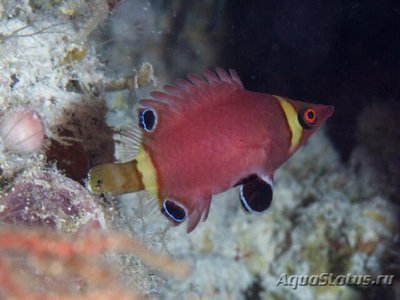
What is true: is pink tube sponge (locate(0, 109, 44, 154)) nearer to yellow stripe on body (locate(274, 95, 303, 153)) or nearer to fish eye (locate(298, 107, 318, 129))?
yellow stripe on body (locate(274, 95, 303, 153))

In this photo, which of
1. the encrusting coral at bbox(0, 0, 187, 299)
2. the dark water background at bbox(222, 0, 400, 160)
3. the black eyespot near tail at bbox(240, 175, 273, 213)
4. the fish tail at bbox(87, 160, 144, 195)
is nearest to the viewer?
the encrusting coral at bbox(0, 0, 187, 299)

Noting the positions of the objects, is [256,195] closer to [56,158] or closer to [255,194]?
[255,194]

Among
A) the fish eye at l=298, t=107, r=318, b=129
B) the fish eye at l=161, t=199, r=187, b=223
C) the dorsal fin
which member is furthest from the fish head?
the fish eye at l=161, t=199, r=187, b=223

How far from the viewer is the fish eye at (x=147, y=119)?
2.81 meters

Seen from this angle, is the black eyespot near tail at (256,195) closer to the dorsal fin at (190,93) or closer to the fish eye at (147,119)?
the dorsal fin at (190,93)

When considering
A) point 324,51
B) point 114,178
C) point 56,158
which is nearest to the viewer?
point 114,178

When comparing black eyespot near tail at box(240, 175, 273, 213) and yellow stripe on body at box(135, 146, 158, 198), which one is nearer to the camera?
yellow stripe on body at box(135, 146, 158, 198)

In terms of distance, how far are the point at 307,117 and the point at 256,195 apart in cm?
73

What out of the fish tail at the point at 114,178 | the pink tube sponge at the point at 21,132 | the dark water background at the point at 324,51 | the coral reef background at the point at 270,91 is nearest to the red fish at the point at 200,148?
the fish tail at the point at 114,178

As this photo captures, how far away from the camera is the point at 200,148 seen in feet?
9.49

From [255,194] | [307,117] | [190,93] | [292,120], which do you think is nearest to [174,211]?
[255,194]

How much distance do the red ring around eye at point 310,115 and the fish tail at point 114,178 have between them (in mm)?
1335

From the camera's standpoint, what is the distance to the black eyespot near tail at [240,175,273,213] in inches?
117

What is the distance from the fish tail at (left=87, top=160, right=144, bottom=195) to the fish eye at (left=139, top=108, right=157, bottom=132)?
25 cm
